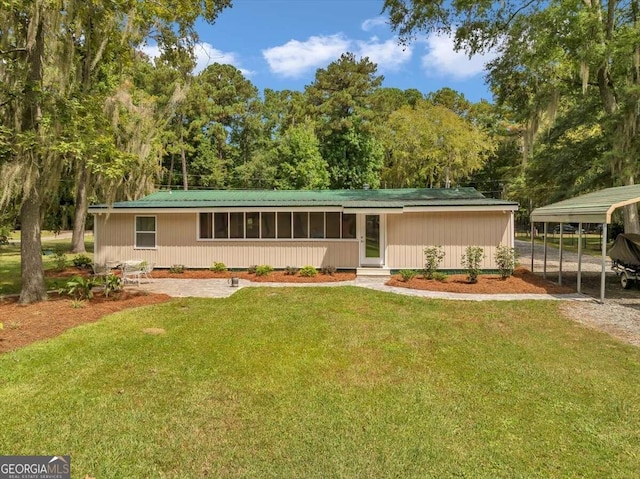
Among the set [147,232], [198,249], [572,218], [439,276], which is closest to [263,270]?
[198,249]

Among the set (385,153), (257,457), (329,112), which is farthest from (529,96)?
(385,153)

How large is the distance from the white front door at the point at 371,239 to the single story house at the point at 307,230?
3cm

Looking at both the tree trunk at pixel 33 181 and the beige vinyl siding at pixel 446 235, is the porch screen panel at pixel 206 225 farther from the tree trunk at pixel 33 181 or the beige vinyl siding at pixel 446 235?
the beige vinyl siding at pixel 446 235

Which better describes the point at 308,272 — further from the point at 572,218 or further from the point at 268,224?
the point at 572,218

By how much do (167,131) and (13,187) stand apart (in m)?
26.9

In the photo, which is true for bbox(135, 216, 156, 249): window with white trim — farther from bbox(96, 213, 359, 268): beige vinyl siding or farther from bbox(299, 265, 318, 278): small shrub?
bbox(299, 265, 318, 278): small shrub

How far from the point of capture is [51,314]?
7.50 metres

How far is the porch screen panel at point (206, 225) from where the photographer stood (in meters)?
13.7

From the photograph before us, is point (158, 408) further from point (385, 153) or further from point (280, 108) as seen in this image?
point (280, 108)

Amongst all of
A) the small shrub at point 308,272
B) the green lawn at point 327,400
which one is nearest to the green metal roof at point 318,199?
the small shrub at point 308,272

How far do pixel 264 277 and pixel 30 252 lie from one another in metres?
6.23

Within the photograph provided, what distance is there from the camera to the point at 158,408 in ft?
13.0

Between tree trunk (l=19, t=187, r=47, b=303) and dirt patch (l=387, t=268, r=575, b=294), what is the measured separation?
8808 millimetres

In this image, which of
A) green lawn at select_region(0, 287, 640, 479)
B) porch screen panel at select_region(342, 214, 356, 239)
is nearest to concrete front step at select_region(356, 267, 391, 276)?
porch screen panel at select_region(342, 214, 356, 239)
